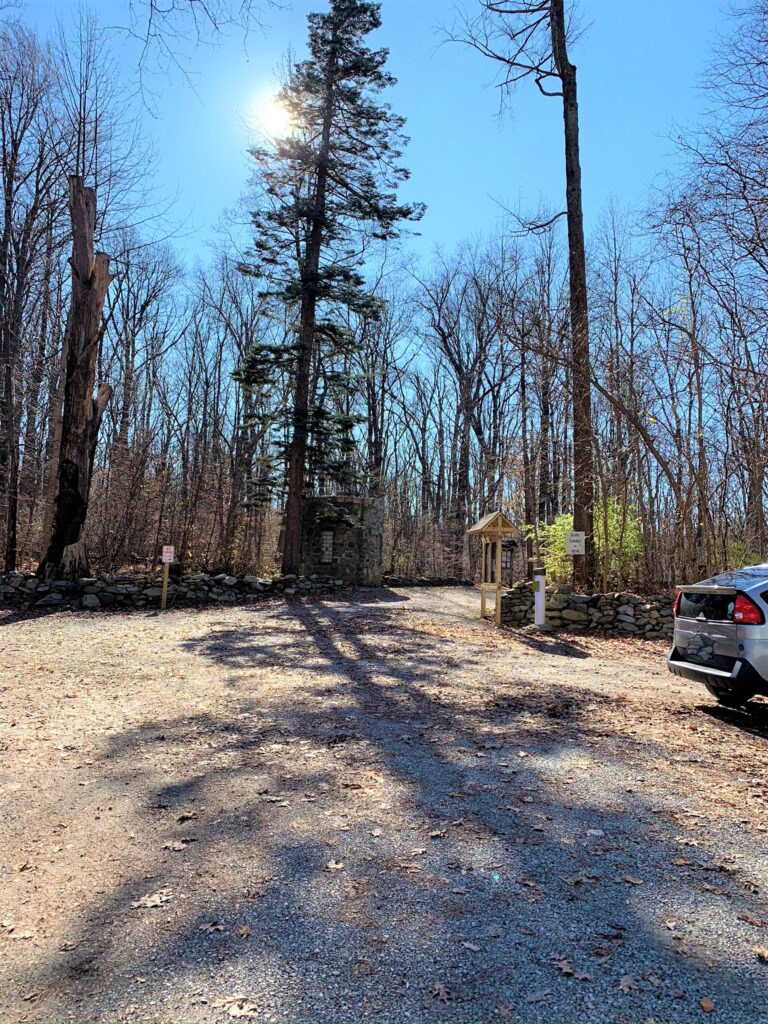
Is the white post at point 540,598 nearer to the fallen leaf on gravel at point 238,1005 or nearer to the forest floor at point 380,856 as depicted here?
the forest floor at point 380,856

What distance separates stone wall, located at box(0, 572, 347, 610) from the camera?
12672 millimetres

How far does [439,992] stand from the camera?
6.47 feet

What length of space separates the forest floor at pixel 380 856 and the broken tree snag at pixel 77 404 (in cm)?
798

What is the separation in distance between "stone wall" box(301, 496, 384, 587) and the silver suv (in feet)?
45.2

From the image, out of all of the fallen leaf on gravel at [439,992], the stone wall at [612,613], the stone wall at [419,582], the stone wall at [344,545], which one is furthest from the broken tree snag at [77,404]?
the fallen leaf on gravel at [439,992]

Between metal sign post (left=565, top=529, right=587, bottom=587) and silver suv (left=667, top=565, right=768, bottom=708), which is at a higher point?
metal sign post (left=565, top=529, right=587, bottom=587)

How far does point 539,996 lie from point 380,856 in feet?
3.39

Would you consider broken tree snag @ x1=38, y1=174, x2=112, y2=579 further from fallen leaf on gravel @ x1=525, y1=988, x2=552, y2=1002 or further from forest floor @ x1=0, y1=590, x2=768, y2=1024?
fallen leaf on gravel @ x1=525, y1=988, x2=552, y2=1002

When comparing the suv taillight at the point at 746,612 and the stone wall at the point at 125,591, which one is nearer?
the suv taillight at the point at 746,612

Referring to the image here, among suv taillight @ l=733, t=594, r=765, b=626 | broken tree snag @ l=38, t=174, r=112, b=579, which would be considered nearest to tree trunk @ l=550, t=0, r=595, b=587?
suv taillight @ l=733, t=594, r=765, b=626

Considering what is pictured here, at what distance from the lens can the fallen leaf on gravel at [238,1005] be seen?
1.87 meters

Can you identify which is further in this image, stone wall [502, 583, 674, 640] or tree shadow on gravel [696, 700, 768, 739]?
stone wall [502, 583, 674, 640]

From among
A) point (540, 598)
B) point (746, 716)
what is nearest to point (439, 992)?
point (746, 716)

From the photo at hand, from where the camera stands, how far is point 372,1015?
1880 millimetres
